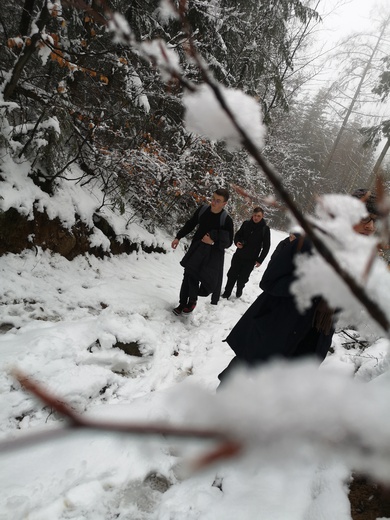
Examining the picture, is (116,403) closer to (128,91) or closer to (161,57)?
(161,57)

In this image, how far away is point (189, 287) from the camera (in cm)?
443

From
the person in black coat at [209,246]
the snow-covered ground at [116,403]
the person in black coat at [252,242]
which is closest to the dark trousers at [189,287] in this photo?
the person in black coat at [209,246]

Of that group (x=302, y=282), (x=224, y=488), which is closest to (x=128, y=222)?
(x=224, y=488)

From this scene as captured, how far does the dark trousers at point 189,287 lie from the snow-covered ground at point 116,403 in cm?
35

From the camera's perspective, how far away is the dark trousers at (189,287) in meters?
4.38

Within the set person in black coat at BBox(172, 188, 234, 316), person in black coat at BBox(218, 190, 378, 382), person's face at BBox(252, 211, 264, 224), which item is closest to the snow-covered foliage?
person in black coat at BBox(218, 190, 378, 382)

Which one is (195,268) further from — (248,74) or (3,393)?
(248,74)

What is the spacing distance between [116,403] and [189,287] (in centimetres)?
207

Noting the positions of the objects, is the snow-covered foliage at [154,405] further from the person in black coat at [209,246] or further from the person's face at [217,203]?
the person's face at [217,203]

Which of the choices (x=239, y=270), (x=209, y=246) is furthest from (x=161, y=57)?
(x=239, y=270)

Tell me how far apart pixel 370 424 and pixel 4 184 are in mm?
4733

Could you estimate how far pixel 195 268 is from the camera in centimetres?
421

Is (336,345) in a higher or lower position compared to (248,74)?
lower

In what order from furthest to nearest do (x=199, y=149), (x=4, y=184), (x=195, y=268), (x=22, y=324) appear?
(x=199, y=149) < (x=195, y=268) < (x=4, y=184) < (x=22, y=324)
